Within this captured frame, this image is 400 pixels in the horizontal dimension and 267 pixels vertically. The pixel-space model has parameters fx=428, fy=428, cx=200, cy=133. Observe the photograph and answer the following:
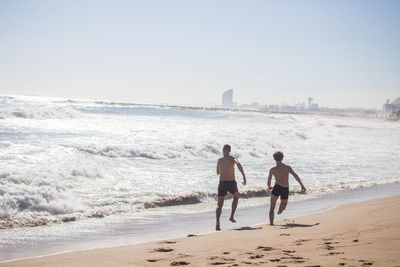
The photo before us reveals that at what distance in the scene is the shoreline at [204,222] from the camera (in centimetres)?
620

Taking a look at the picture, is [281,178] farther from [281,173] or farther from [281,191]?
[281,191]

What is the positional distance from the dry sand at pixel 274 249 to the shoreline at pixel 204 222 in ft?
1.30

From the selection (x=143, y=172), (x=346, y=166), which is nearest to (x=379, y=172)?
(x=346, y=166)

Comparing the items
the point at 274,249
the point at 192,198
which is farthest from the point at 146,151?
the point at 274,249

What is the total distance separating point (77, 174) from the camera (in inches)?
488

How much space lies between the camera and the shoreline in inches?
244

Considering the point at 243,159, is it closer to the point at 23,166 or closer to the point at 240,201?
the point at 240,201

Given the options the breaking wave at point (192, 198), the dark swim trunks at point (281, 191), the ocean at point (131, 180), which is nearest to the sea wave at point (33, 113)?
the ocean at point (131, 180)

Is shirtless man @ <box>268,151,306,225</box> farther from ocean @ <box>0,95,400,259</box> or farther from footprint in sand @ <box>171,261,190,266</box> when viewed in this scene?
footprint in sand @ <box>171,261,190,266</box>

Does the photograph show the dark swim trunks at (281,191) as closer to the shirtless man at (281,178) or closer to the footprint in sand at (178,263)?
the shirtless man at (281,178)

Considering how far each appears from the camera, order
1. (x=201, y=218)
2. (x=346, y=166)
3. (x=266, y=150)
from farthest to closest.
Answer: (x=266, y=150) < (x=346, y=166) < (x=201, y=218)

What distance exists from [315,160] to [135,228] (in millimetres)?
13560

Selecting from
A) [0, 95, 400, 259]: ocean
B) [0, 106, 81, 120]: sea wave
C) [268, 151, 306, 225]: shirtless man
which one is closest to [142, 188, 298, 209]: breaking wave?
[0, 95, 400, 259]: ocean

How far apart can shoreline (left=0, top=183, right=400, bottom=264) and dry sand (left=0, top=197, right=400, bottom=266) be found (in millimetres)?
395
